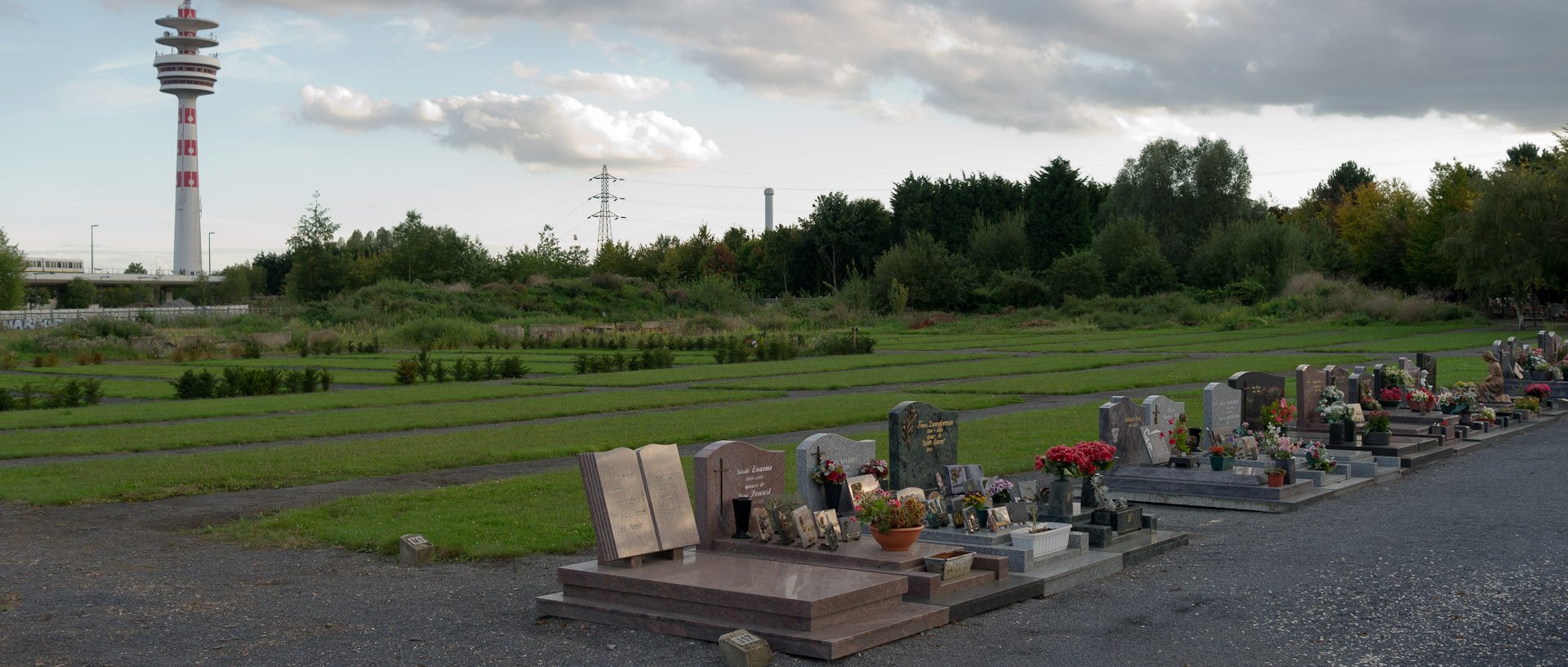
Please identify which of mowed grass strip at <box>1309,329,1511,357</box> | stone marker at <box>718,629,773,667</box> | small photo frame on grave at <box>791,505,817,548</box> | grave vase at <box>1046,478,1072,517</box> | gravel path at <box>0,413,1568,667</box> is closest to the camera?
stone marker at <box>718,629,773,667</box>

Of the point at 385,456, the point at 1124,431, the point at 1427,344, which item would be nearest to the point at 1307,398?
the point at 1124,431

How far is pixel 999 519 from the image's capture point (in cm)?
984

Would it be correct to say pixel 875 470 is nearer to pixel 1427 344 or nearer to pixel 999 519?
pixel 999 519

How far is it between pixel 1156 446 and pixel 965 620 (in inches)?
270

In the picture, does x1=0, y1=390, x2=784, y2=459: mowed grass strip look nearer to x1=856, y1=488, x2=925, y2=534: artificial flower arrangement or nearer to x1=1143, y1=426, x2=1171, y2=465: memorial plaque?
x1=1143, y1=426, x2=1171, y2=465: memorial plaque

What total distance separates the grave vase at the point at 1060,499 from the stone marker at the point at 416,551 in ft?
18.5

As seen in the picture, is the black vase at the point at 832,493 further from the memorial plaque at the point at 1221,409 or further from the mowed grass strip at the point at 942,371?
the mowed grass strip at the point at 942,371

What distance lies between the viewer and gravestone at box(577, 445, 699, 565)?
8602mm

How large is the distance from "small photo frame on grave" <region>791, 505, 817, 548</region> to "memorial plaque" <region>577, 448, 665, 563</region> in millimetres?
1182

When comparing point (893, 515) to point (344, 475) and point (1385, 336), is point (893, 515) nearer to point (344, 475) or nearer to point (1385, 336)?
point (344, 475)

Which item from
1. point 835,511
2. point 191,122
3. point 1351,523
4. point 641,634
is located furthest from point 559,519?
point 191,122

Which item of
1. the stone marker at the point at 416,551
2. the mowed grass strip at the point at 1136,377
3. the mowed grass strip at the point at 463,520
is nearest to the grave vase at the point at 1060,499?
the mowed grass strip at the point at 463,520

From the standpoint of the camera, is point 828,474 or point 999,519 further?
point 828,474

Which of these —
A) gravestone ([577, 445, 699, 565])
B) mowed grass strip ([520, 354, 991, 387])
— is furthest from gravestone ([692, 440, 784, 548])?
mowed grass strip ([520, 354, 991, 387])
